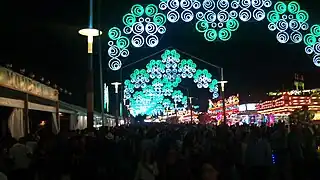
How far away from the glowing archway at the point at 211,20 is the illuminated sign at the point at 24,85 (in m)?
3.73

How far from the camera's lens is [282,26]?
766 inches

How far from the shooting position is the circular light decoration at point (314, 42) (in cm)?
1931

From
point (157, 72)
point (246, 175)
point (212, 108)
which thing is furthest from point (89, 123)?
point (212, 108)

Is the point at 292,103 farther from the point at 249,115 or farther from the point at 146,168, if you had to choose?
the point at 146,168

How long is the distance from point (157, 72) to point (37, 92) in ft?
26.7

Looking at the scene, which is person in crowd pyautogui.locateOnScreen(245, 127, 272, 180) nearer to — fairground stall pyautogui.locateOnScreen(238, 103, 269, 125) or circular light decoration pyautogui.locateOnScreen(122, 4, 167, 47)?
circular light decoration pyautogui.locateOnScreen(122, 4, 167, 47)

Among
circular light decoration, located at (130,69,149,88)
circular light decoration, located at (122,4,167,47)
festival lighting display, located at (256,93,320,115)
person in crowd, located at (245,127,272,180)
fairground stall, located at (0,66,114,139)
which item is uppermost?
circular light decoration, located at (122,4,167,47)

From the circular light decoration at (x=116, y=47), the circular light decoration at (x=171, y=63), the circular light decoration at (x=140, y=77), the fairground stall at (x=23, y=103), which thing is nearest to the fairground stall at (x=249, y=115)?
the circular light decoration at (x=140, y=77)

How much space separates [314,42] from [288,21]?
1.32 m

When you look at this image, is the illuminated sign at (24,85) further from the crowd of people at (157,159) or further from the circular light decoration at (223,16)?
the circular light decoration at (223,16)

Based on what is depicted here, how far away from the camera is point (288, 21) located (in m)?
19.4

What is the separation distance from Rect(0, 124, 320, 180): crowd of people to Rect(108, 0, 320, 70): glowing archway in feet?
19.3

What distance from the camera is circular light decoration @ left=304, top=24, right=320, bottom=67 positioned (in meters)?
19.3

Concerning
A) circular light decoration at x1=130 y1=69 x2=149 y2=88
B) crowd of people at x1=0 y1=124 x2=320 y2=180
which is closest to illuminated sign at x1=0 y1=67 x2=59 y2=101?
crowd of people at x1=0 y1=124 x2=320 y2=180
